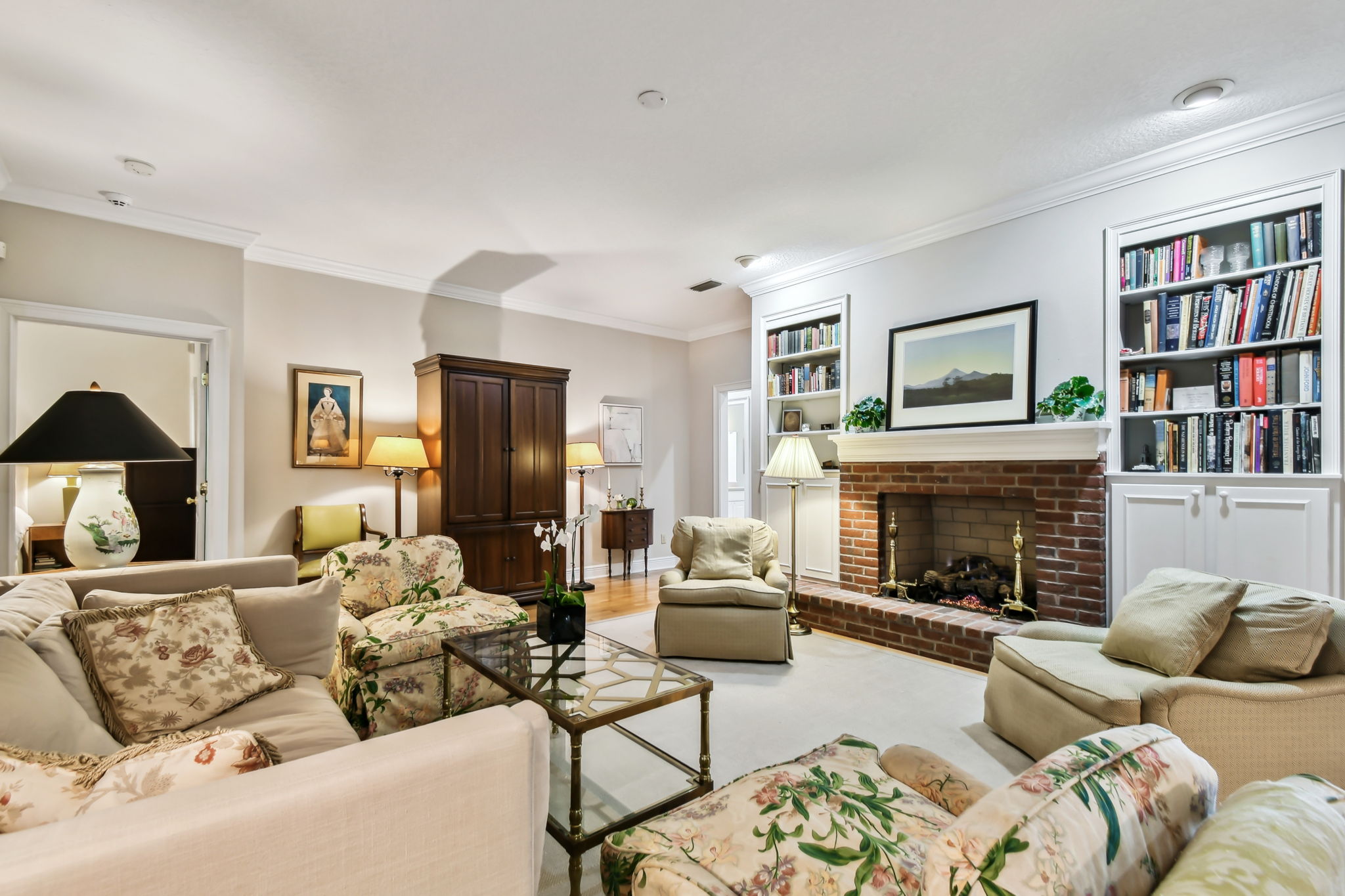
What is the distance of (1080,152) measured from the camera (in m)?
3.18

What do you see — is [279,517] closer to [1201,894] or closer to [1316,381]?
[1201,894]

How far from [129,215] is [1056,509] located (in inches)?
227

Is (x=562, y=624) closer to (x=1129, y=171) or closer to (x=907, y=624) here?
(x=907, y=624)

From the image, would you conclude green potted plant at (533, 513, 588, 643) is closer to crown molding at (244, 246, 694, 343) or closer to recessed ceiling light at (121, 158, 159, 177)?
recessed ceiling light at (121, 158, 159, 177)

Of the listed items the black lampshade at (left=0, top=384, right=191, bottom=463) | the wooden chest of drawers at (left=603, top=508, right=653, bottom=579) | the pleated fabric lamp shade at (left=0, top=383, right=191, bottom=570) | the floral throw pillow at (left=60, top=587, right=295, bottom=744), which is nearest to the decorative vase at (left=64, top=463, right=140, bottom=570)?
the pleated fabric lamp shade at (left=0, top=383, right=191, bottom=570)

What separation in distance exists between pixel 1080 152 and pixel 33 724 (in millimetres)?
4424

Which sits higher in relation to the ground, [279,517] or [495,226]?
[495,226]

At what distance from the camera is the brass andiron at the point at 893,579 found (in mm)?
4223

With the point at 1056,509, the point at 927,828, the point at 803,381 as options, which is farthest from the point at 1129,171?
the point at 927,828

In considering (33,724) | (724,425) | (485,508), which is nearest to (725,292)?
(724,425)

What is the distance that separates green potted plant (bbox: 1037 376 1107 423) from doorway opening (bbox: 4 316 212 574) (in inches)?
238

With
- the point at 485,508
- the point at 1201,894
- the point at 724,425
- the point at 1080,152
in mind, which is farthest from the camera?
the point at 724,425

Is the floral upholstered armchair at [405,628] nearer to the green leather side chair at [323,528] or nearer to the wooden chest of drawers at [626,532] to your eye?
the green leather side chair at [323,528]

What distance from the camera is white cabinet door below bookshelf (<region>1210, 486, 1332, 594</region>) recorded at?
2740mm
